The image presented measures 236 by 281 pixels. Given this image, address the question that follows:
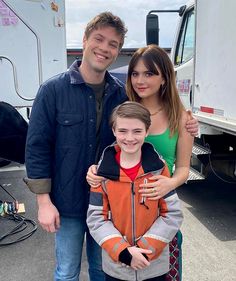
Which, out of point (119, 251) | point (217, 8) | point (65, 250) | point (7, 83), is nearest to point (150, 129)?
point (119, 251)

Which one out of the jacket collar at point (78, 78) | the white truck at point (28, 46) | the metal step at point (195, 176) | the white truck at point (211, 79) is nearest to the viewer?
the jacket collar at point (78, 78)

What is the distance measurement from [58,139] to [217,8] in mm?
2391

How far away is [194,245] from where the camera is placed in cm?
355

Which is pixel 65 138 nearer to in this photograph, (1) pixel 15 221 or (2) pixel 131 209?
(2) pixel 131 209

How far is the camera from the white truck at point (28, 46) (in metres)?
4.76

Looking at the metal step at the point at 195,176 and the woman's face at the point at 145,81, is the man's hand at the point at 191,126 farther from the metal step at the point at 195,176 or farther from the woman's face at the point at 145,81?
the metal step at the point at 195,176

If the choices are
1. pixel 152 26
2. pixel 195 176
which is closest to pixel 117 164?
pixel 195 176

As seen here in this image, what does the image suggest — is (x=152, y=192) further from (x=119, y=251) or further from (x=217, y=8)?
(x=217, y=8)

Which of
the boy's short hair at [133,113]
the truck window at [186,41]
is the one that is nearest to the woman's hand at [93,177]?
the boy's short hair at [133,113]

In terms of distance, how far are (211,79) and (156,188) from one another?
2.29 metres

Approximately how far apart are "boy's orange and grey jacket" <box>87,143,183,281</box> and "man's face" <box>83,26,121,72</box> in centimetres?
45

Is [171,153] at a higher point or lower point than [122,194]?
higher

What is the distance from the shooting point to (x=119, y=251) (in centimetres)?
172

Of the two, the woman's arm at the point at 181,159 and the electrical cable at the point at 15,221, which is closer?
the woman's arm at the point at 181,159
